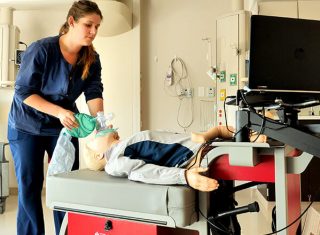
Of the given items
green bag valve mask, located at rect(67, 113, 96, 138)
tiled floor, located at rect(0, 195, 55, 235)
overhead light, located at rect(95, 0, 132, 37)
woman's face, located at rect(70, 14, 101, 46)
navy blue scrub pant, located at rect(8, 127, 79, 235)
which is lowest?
tiled floor, located at rect(0, 195, 55, 235)

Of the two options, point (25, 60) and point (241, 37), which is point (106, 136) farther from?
point (241, 37)

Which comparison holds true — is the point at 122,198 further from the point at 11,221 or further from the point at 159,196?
the point at 11,221

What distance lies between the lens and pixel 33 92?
1561 millimetres

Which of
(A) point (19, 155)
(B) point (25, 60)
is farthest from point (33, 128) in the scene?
(B) point (25, 60)

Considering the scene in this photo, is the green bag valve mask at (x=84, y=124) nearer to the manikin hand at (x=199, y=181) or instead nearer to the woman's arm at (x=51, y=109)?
the woman's arm at (x=51, y=109)

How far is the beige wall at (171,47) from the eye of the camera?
11.9 ft

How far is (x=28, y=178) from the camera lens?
1588mm

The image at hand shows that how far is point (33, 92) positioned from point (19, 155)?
1.08 feet

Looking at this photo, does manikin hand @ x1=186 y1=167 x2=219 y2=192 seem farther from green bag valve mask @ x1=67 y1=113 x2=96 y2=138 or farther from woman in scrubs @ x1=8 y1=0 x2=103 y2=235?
woman in scrubs @ x1=8 y1=0 x2=103 y2=235

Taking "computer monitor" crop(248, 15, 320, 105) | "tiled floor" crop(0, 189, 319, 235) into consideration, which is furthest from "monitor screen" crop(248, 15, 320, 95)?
"tiled floor" crop(0, 189, 319, 235)

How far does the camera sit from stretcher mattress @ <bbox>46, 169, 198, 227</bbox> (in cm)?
96

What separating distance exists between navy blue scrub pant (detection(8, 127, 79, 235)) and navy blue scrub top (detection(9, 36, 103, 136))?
Answer: 0.18ft

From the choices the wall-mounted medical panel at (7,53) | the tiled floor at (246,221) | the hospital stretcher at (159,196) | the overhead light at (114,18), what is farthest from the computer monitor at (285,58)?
the wall-mounted medical panel at (7,53)

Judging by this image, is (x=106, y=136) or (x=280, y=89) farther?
(x=106, y=136)
